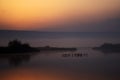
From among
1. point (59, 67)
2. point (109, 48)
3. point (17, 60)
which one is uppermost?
point (109, 48)

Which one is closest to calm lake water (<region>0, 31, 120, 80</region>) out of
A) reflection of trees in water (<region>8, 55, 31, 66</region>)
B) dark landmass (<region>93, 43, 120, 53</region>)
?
reflection of trees in water (<region>8, 55, 31, 66</region>)

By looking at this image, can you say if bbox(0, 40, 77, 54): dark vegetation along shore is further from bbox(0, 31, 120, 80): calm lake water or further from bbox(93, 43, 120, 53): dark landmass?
bbox(93, 43, 120, 53): dark landmass

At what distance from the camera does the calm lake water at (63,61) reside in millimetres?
3524

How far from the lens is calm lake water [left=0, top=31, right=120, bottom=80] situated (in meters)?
3.52

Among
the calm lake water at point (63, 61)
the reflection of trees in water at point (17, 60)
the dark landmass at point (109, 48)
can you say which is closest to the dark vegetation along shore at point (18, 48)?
the calm lake water at point (63, 61)

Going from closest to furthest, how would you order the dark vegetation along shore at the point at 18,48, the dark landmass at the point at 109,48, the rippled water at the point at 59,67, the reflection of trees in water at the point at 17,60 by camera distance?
the rippled water at the point at 59,67 < the reflection of trees in water at the point at 17,60 < the dark vegetation along shore at the point at 18,48 < the dark landmass at the point at 109,48

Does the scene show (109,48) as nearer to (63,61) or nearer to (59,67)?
(63,61)

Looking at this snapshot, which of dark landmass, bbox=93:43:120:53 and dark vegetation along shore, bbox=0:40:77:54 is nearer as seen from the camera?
dark vegetation along shore, bbox=0:40:77:54

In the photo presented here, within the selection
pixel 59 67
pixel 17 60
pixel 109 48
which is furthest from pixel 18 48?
pixel 109 48

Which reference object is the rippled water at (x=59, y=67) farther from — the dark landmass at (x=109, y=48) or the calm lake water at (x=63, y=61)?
the dark landmass at (x=109, y=48)

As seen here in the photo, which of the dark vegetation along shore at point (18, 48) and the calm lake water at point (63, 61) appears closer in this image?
the calm lake water at point (63, 61)

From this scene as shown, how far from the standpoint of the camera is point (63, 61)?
4695 millimetres

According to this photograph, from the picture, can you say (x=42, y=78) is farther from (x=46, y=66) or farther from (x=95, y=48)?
(x=95, y=48)

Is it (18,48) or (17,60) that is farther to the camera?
(18,48)
